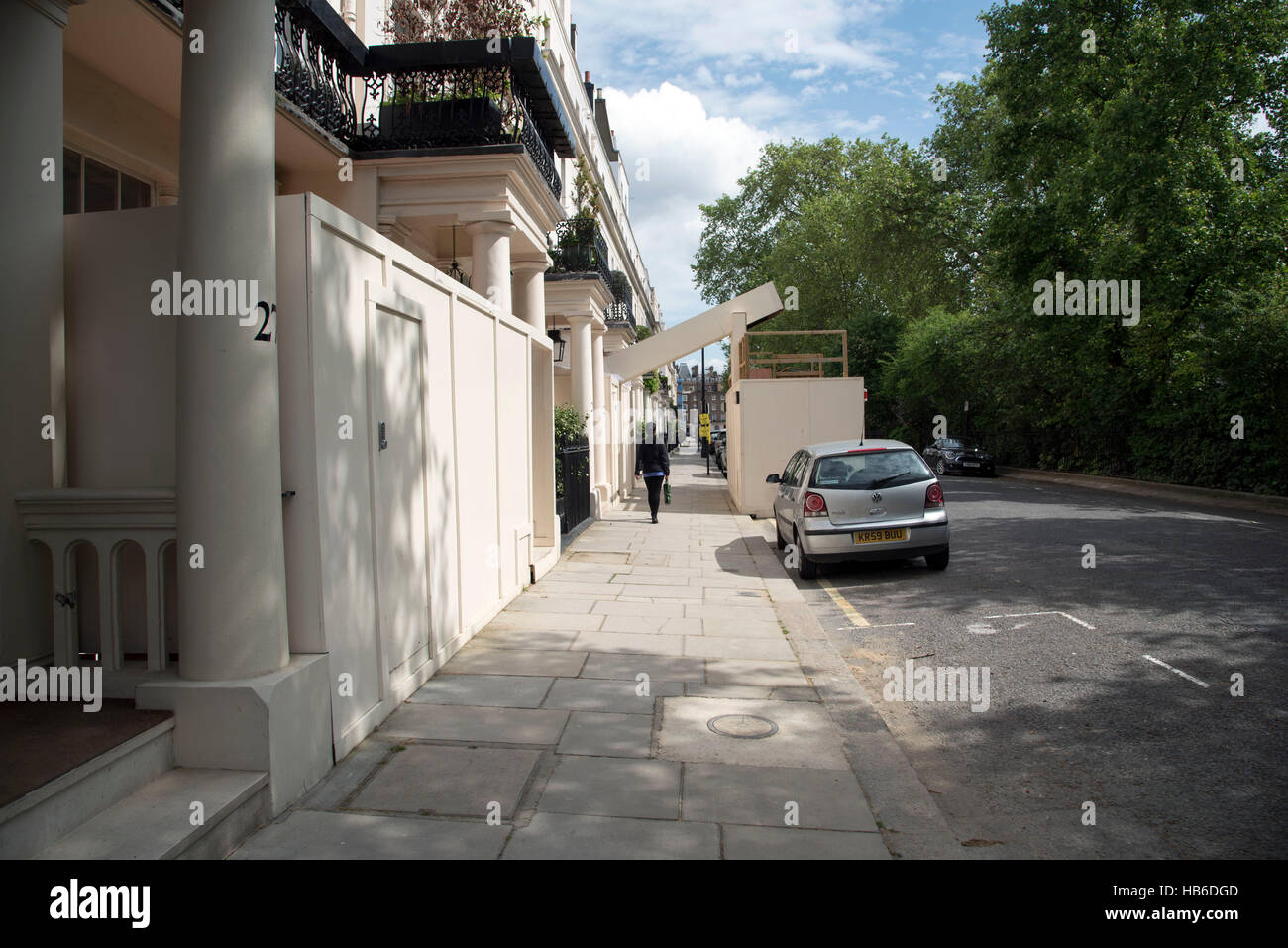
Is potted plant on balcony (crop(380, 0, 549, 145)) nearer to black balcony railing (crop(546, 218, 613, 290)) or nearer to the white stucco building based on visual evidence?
the white stucco building

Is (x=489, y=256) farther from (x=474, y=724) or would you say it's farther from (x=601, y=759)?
(x=601, y=759)

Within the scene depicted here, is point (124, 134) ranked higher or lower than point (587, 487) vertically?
higher

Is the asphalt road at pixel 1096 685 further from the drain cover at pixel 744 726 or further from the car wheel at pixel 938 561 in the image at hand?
the drain cover at pixel 744 726

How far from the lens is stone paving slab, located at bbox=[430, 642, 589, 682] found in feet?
19.5

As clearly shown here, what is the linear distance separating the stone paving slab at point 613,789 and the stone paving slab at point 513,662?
1.67 m

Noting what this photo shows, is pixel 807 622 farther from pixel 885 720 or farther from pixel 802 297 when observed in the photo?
pixel 802 297

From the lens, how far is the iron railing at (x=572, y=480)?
42.4 feet

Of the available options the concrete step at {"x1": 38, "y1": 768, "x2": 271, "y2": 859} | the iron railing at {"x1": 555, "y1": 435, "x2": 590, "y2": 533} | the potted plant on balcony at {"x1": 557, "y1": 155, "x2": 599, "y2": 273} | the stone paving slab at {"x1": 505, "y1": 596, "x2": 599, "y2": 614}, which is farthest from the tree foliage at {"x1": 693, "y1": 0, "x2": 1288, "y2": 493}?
the concrete step at {"x1": 38, "y1": 768, "x2": 271, "y2": 859}

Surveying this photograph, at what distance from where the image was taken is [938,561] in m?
10.4

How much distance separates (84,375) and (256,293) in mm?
1451

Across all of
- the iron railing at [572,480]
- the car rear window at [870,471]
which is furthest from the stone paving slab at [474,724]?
the iron railing at [572,480]

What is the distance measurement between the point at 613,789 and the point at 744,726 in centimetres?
121

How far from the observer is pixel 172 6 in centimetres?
607
